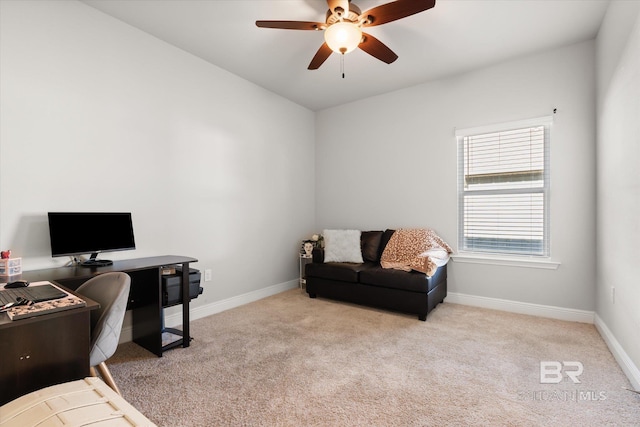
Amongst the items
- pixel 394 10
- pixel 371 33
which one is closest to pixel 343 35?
pixel 394 10

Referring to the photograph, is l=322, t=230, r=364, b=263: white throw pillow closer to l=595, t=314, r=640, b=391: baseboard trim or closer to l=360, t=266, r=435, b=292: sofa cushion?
l=360, t=266, r=435, b=292: sofa cushion

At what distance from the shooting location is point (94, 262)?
2.41 m

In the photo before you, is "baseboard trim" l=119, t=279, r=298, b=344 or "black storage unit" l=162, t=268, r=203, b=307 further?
"baseboard trim" l=119, t=279, r=298, b=344

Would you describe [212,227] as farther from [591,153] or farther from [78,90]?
[591,153]

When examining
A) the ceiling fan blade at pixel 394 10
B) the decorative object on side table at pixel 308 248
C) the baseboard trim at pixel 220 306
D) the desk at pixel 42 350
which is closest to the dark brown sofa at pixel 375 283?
the decorative object on side table at pixel 308 248

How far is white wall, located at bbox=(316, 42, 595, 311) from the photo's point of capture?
314cm

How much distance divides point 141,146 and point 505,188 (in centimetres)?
381

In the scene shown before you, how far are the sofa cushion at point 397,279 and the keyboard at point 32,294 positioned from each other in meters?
2.77

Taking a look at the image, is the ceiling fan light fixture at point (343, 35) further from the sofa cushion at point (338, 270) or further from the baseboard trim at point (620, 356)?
the baseboard trim at point (620, 356)

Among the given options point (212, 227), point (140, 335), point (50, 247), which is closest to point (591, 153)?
point (212, 227)

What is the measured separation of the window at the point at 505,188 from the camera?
132 inches

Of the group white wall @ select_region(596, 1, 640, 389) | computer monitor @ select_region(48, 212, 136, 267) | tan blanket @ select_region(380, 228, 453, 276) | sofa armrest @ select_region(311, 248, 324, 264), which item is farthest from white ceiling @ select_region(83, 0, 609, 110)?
sofa armrest @ select_region(311, 248, 324, 264)

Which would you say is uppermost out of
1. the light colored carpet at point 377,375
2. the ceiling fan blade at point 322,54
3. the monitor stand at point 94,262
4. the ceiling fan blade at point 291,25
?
the ceiling fan blade at point 291,25

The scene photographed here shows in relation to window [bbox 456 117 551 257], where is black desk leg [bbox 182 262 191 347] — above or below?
below
